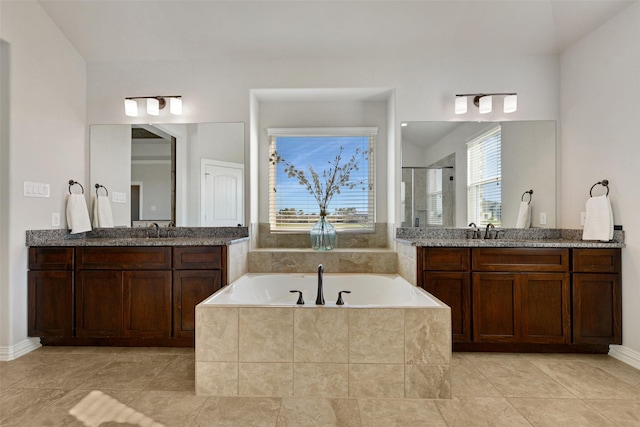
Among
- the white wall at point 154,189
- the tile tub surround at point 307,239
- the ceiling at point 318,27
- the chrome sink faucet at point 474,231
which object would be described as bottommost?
the tile tub surround at point 307,239

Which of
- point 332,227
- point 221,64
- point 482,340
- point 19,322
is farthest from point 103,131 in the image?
point 482,340

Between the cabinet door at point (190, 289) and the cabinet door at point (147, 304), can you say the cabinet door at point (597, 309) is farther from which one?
the cabinet door at point (147, 304)

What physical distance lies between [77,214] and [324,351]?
101 inches

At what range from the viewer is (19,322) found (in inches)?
108

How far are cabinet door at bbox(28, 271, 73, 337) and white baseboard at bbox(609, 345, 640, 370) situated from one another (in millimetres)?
4185

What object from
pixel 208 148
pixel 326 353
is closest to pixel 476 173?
pixel 326 353

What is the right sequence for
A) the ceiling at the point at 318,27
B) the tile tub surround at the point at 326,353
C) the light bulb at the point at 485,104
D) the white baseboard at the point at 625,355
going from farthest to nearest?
the light bulb at the point at 485,104
the ceiling at the point at 318,27
the white baseboard at the point at 625,355
the tile tub surround at the point at 326,353

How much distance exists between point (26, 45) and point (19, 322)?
2141 mm

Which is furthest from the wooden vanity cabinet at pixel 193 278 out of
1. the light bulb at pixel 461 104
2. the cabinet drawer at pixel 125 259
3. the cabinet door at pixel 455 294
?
the light bulb at pixel 461 104

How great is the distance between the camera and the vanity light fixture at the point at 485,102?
3246mm

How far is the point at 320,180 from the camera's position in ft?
12.6

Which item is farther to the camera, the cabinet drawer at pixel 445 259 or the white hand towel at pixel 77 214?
the white hand towel at pixel 77 214

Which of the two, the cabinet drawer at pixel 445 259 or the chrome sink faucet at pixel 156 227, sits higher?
the chrome sink faucet at pixel 156 227

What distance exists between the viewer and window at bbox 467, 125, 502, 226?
10.9 ft
